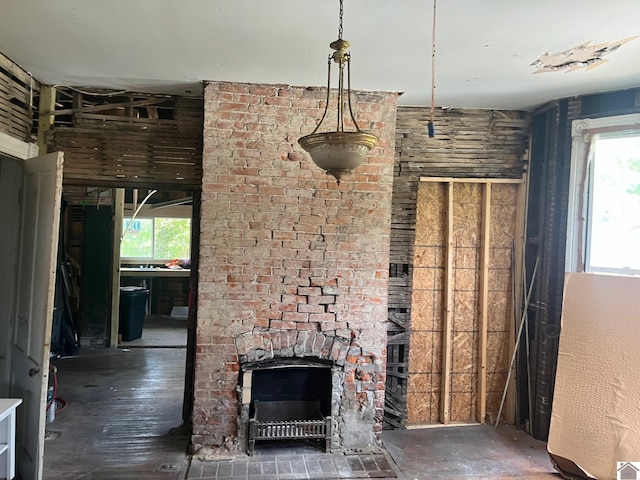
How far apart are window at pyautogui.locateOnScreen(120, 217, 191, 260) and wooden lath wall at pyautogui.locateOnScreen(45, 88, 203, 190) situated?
5000 mm

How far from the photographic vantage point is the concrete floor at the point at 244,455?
9.28 ft

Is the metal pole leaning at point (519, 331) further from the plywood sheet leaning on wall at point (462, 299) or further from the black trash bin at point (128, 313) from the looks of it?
the black trash bin at point (128, 313)

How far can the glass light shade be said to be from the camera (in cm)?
170

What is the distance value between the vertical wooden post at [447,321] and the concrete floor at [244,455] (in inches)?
7.5

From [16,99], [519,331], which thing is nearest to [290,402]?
[519,331]

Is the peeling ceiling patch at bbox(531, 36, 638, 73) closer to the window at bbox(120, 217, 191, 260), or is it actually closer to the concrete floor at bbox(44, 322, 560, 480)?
the concrete floor at bbox(44, 322, 560, 480)

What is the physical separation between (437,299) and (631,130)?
1853 millimetres

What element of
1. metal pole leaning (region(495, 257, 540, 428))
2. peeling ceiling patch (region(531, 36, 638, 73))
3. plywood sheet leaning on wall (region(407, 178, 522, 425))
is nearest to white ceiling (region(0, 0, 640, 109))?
peeling ceiling patch (region(531, 36, 638, 73))

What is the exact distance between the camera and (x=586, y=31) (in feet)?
7.37

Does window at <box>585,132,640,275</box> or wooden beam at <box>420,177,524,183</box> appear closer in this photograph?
window at <box>585,132,640,275</box>

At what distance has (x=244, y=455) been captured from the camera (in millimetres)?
3041

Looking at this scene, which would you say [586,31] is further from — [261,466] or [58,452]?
[58,452]

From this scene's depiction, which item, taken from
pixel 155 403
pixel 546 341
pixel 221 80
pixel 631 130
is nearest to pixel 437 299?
pixel 546 341

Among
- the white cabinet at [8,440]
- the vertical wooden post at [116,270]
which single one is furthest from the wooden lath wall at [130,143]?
the vertical wooden post at [116,270]
